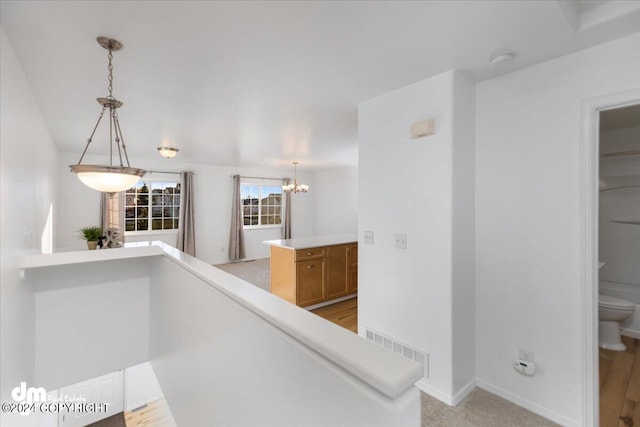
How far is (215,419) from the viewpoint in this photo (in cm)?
157

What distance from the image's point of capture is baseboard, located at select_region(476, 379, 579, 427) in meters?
1.81

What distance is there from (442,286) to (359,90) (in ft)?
5.54

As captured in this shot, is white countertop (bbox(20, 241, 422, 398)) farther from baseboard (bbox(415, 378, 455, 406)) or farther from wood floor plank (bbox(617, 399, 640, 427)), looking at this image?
wood floor plank (bbox(617, 399, 640, 427))

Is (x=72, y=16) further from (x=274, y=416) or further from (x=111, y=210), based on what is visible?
(x=111, y=210)

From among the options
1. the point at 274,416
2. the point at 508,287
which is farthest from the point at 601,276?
the point at 274,416

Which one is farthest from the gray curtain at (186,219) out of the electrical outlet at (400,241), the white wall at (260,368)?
the electrical outlet at (400,241)

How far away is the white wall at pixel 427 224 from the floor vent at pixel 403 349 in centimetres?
4

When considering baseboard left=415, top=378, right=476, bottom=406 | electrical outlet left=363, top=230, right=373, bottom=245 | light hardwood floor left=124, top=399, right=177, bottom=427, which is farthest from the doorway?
light hardwood floor left=124, top=399, right=177, bottom=427

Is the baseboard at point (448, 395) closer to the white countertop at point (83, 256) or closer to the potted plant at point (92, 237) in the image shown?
the white countertop at point (83, 256)

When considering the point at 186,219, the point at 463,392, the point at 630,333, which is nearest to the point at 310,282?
the point at 463,392

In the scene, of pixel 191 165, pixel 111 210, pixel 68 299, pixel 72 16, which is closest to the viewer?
pixel 72 16

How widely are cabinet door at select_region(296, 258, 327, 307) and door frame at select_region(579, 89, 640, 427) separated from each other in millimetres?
2779

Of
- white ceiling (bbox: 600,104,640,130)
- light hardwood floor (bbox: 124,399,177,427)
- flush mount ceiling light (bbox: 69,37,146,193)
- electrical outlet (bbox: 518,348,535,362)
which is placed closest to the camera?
flush mount ceiling light (bbox: 69,37,146,193)

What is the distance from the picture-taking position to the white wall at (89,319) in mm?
2623
